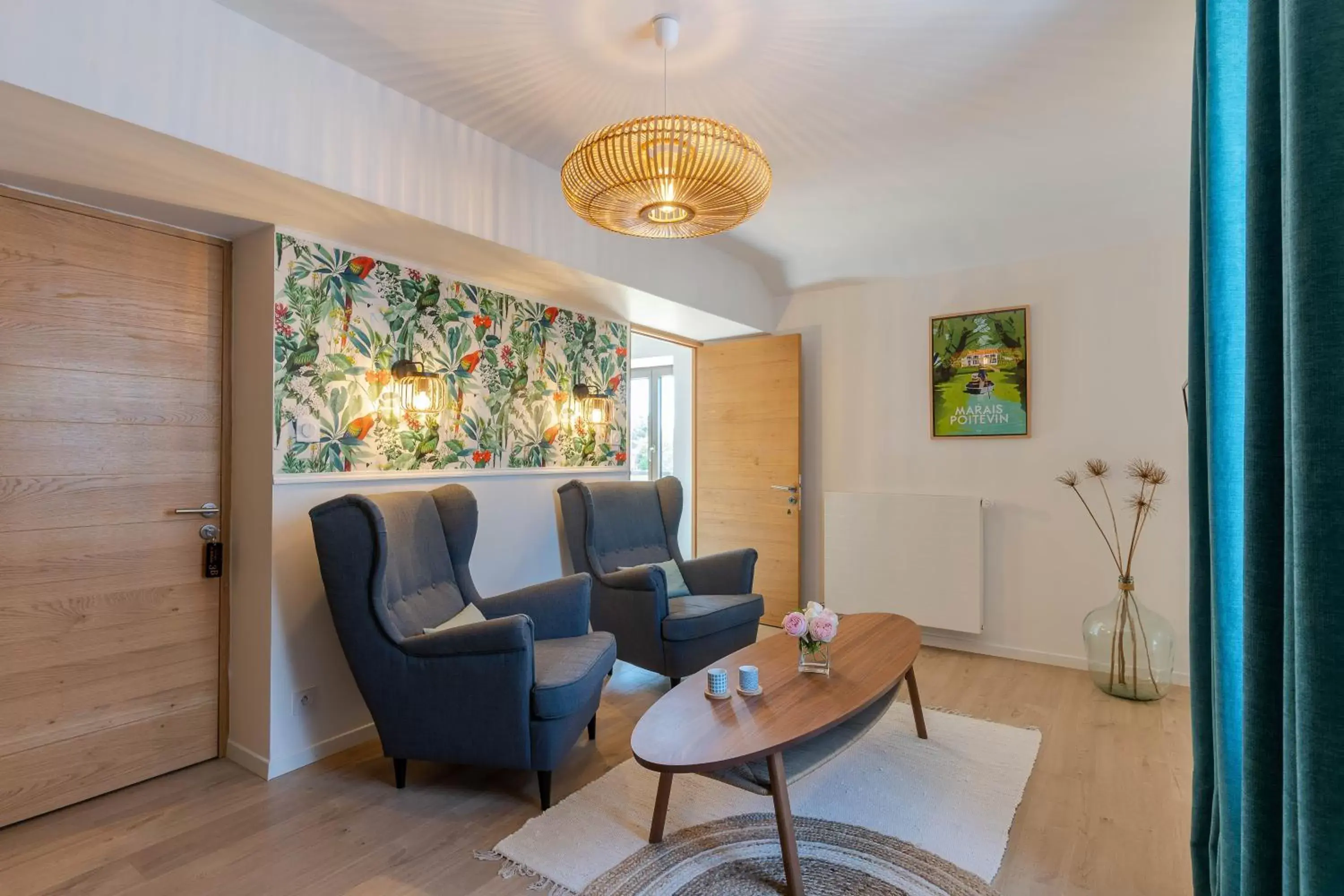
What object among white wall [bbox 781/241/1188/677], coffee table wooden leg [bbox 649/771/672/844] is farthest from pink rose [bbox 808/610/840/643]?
white wall [bbox 781/241/1188/677]

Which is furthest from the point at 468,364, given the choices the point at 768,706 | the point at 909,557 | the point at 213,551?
the point at 909,557

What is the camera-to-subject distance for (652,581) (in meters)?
3.37

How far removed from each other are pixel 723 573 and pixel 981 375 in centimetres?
208

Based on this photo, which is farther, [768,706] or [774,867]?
[768,706]

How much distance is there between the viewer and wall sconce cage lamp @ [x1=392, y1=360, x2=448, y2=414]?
313 centimetres

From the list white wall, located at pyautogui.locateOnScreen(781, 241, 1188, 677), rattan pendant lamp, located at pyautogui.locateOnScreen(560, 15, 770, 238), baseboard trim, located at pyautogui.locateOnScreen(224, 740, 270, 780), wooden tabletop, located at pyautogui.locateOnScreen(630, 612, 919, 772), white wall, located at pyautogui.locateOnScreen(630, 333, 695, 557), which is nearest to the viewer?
wooden tabletop, located at pyautogui.locateOnScreen(630, 612, 919, 772)

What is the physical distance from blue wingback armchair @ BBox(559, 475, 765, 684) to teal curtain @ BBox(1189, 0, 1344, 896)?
2.44m

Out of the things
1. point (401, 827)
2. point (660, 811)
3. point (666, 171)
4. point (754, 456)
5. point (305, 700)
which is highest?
point (666, 171)

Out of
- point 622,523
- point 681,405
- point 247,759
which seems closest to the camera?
point 247,759

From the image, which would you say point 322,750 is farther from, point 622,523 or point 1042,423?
point 1042,423

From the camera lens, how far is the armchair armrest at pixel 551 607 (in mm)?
2908

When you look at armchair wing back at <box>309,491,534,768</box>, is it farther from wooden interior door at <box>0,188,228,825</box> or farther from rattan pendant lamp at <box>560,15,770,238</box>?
rattan pendant lamp at <box>560,15,770,238</box>

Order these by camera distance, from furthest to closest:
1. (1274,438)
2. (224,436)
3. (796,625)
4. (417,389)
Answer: (417,389)
(224,436)
(796,625)
(1274,438)

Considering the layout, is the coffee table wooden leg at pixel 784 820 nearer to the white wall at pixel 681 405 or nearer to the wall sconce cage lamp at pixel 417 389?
the wall sconce cage lamp at pixel 417 389
